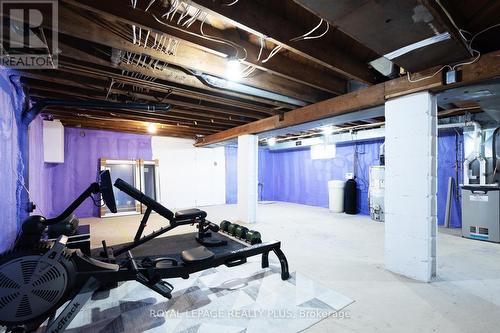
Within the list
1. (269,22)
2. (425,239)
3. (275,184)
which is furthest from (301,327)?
(275,184)

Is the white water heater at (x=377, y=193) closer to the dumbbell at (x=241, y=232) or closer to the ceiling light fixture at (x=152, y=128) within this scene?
the dumbbell at (x=241, y=232)

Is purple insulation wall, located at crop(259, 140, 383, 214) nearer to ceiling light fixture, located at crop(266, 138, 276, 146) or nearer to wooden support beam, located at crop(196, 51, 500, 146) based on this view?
ceiling light fixture, located at crop(266, 138, 276, 146)

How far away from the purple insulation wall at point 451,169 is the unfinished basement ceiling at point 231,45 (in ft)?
11.4

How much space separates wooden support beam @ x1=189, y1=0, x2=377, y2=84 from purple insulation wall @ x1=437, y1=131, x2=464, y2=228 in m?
4.12

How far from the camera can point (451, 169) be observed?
509cm

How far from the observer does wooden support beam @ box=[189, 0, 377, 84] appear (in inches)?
64.4

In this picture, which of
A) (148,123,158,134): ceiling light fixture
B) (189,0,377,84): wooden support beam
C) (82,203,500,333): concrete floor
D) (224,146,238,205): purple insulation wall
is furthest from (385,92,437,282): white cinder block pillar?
(224,146,238,205): purple insulation wall

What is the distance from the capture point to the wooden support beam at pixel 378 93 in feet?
6.90

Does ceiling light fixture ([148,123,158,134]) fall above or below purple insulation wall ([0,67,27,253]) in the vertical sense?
above

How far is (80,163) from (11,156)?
3953 mm

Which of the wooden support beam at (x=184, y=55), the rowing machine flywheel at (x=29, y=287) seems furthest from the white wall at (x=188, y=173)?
the rowing machine flywheel at (x=29, y=287)

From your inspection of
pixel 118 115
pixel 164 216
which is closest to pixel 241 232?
pixel 164 216

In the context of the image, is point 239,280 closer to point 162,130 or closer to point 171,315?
point 171,315

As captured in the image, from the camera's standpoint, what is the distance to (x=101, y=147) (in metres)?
6.36
